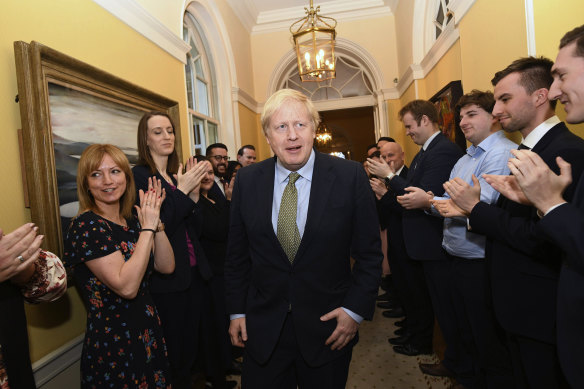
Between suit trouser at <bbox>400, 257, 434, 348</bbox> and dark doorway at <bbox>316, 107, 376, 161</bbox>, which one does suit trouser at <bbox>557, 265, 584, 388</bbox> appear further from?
dark doorway at <bbox>316, 107, 376, 161</bbox>

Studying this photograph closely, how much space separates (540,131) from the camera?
161cm

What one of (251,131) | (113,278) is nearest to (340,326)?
(113,278)

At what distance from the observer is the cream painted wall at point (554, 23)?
75.2 inches

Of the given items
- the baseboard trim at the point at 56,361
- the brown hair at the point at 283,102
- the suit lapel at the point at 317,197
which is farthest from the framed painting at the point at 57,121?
the suit lapel at the point at 317,197

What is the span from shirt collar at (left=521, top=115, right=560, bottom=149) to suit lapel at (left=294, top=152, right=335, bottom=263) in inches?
35.5

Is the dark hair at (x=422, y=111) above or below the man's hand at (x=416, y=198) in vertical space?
above

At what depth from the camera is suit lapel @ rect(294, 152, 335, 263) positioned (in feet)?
4.80

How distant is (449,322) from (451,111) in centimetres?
255

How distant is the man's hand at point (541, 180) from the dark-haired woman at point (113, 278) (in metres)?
1.55

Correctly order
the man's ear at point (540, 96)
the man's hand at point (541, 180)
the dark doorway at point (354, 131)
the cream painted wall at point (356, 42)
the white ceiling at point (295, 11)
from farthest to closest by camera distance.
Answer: the dark doorway at point (354, 131), the cream painted wall at point (356, 42), the white ceiling at point (295, 11), the man's ear at point (540, 96), the man's hand at point (541, 180)

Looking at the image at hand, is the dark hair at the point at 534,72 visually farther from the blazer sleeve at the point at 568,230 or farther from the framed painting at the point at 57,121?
the framed painting at the point at 57,121

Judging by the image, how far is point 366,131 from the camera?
14609 mm

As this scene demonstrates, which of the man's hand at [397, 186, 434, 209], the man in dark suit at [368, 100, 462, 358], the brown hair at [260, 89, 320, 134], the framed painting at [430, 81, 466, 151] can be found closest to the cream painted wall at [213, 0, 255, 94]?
the framed painting at [430, 81, 466, 151]

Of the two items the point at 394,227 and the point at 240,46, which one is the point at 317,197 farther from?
the point at 240,46
